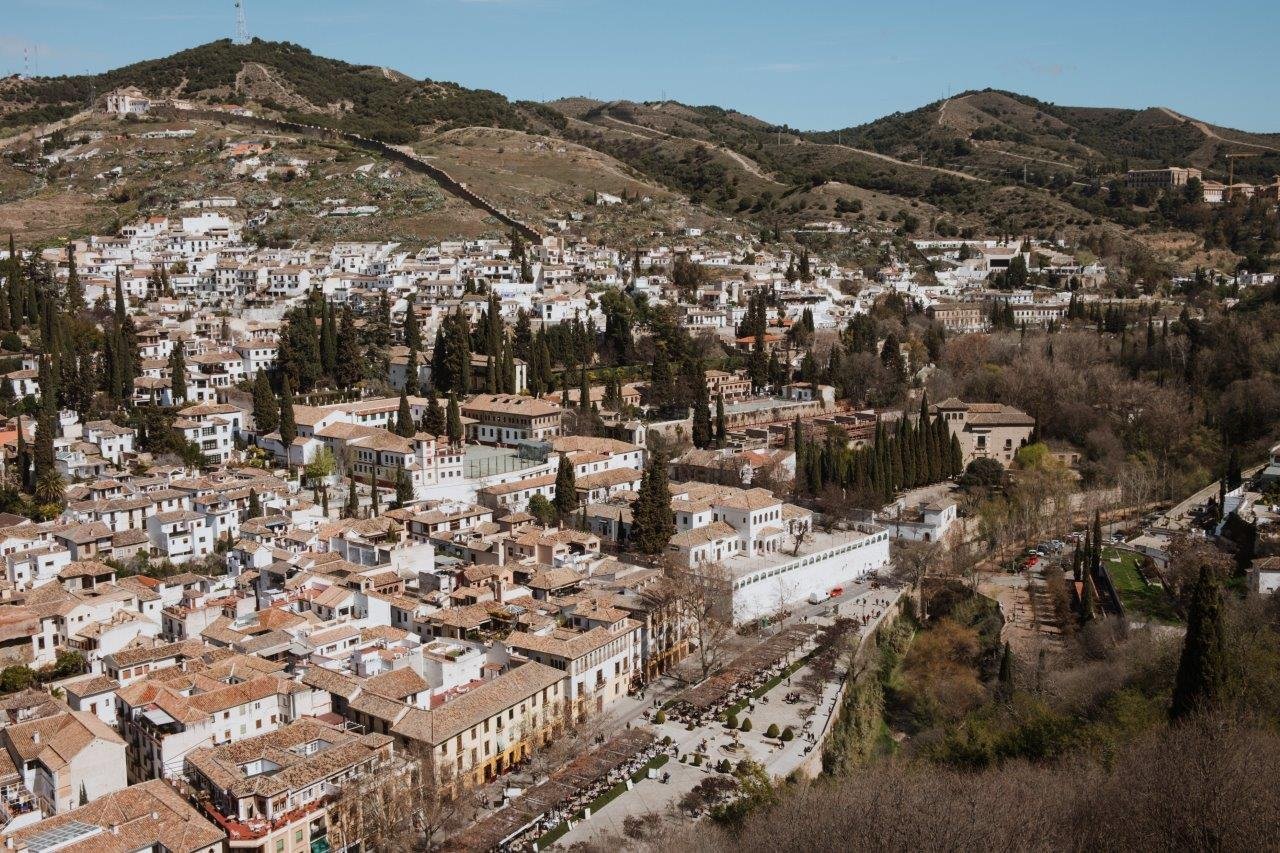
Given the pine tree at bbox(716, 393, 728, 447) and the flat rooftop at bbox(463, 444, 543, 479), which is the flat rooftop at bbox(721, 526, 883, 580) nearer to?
the pine tree at bbox(716, 393, 728, 447)

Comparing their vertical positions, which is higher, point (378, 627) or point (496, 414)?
point (496, 414)

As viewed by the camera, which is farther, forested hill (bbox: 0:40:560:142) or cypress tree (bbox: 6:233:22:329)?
forested hill (bbox: 0:40:560:142)

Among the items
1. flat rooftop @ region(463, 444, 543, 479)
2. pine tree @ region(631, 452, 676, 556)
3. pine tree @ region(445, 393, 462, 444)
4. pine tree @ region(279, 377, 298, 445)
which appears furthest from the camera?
pine tree @ region(445, 393, 462, 444)

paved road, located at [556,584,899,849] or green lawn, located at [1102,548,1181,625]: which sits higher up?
green lawn, located at [1102,548,1181,625]

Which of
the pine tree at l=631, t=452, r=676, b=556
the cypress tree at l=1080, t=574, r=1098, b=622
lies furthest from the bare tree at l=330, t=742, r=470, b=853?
the cypress tree at l=1080, t=574, r=1098, b=622

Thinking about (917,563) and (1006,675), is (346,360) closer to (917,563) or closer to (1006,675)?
(917,563)

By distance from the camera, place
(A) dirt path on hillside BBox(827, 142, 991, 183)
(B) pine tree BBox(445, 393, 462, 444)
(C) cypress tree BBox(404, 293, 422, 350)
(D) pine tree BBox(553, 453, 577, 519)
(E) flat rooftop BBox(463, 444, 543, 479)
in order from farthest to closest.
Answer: (A) dirt path on hillside BBox(827, 142, 991, 183) → (C) cypress tree BBox(404, 293, 422, 350) → (B) pine tree BBox(445, 393, 462, 444) → (E) flat rooftop BBox(463, 444, 543, 479) → (D) pine tree BBox(553, 453, 577, 519)

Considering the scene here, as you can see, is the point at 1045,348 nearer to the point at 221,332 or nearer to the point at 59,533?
the point at 221,332

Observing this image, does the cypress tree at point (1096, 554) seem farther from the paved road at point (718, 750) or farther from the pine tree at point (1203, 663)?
the pine tree at point (1203, 663)

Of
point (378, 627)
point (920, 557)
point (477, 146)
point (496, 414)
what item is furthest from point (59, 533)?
point (477, 146)
